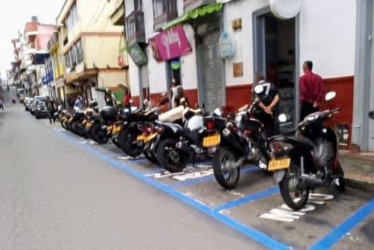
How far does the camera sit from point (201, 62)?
12.5 m

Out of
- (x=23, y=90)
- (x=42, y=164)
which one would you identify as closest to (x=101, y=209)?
(x=42, y=164)

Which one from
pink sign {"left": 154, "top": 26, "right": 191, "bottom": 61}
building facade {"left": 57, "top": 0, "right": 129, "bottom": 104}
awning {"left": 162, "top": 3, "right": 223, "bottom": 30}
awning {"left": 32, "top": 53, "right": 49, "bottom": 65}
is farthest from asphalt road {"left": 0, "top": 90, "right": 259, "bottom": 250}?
awning {"left": 32, "top": 53, "right": 49, "bottom": 65}

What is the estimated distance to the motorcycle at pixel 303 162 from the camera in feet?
14.5

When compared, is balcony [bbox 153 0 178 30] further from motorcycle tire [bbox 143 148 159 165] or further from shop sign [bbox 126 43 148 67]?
motorcycle tire [bbox 143 148 159 165]

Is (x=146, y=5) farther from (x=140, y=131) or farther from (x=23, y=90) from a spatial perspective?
(x=23, y=90)

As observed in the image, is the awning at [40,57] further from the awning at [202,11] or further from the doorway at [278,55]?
the doorway at [278,55]

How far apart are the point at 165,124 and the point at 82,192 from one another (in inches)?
80.6

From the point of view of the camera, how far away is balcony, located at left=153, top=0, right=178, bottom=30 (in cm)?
1320

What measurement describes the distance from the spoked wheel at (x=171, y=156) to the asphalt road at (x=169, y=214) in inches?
7.4

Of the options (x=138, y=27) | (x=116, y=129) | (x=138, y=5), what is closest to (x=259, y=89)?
(x=116, y=129)

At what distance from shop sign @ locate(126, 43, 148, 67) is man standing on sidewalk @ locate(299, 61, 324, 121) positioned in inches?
416

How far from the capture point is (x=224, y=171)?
568 cm

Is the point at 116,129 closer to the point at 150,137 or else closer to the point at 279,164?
the point at 150,137

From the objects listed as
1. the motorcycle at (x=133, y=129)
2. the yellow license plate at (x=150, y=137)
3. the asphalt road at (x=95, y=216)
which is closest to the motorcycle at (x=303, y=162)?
the asphalt road at (x=95, y=216)
